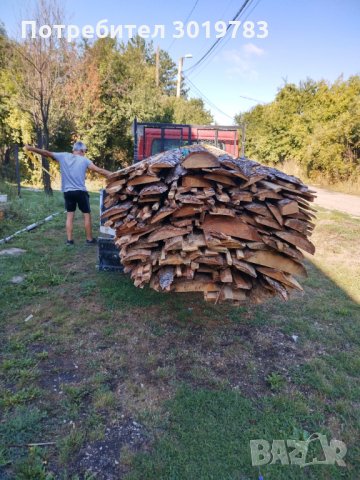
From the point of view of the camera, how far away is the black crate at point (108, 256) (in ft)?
13.1

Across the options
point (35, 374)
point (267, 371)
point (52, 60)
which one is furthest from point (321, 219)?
point (52, 60)

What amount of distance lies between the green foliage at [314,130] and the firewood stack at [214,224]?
1489cm

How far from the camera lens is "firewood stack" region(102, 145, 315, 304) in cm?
217

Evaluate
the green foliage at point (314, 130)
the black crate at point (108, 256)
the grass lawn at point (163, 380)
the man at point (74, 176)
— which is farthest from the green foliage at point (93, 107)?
the grass lawn at point (163, 380)

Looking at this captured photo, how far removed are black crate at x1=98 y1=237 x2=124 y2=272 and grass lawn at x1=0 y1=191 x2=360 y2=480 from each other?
116mm

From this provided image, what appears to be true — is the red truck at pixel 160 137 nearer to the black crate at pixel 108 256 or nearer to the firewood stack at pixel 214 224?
the black crate at pixel 108 256

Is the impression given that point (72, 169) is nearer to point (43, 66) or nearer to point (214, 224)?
point (214, 224)

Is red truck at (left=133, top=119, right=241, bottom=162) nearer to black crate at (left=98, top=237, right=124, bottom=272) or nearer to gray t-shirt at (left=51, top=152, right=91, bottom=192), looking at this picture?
gray t-shirt at (left=51, top=152, right=91, bottom=192)

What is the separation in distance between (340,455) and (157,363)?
1386mm

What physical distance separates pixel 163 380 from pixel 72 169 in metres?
3.76

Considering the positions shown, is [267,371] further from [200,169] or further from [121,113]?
[121,113]

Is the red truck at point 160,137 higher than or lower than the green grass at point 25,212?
higher

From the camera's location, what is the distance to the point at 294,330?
3182mm

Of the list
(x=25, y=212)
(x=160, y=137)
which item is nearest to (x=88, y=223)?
(x=160, y=137)
